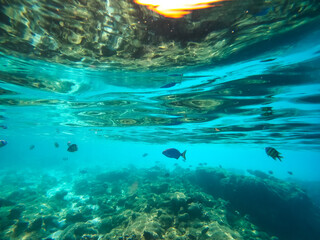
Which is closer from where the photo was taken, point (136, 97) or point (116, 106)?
point (136, 97)

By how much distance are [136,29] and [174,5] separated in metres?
1.71

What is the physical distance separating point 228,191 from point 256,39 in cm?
1429

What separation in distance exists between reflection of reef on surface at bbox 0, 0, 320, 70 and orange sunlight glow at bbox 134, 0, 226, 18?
0.60 ft

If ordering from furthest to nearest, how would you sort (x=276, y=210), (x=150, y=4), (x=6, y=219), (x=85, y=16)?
1. (x=276, y=210)
2. (x=6, y=219)
3. (x=85, y=16)
4. (x=150, y=4)

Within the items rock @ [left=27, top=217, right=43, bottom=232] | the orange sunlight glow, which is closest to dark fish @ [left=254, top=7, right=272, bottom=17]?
the orange sunlight glow

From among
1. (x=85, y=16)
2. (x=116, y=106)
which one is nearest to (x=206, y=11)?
(x=85, y=16)

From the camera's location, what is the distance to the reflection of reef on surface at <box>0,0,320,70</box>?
15.4ft

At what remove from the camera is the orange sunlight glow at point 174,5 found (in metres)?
4.43

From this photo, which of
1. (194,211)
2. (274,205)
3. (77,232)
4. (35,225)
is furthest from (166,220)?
(274,205)

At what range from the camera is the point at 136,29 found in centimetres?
564

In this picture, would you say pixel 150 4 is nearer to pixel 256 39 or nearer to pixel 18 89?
pixel 256 39

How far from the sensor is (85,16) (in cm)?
509

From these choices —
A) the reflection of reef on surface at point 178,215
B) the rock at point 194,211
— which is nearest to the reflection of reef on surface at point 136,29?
the rock at point 194,211

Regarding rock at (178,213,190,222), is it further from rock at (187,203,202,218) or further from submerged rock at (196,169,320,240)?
submerged rock at (196,169,320,240)
